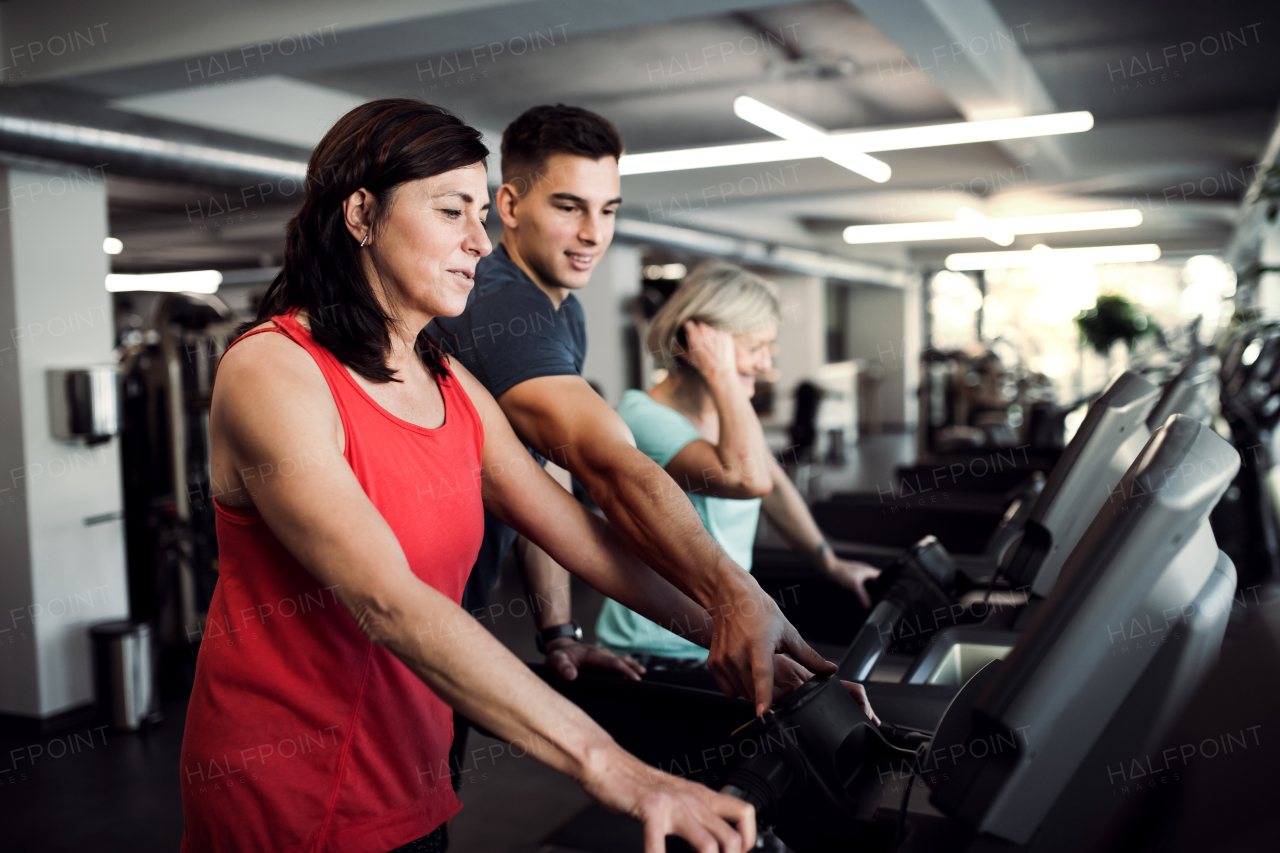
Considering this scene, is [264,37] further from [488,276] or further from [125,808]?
[125,808]

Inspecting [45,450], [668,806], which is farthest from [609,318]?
[668,806]

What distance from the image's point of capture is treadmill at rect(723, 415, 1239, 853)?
0.67 metres

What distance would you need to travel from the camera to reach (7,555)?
153 inches

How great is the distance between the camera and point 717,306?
2123 millimetres

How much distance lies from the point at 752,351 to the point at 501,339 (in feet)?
2.78

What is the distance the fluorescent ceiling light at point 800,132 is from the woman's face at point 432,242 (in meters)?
3.28

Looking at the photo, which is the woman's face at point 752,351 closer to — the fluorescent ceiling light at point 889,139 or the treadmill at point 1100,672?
the treadmill at point 1100,672

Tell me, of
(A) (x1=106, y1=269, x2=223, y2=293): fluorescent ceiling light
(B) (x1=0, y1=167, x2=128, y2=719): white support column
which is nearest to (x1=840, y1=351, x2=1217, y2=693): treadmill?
(B) (x1=0, y1=167, x2=128, y2=719): white support column

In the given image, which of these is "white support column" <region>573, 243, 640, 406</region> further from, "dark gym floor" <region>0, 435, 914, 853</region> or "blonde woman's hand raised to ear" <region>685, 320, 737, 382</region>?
"blonde woman's hand raised to ear" <region>685, 320, 737, 382</region>

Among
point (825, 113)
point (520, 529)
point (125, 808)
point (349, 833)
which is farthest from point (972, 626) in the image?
point (825, 113)

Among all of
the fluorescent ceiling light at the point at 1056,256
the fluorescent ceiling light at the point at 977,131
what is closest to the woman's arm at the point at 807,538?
the fluorescent ceiling light at the point at 977,131

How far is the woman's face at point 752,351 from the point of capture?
2.16m

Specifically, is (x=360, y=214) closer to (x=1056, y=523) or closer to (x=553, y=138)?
(x=553, y=138)

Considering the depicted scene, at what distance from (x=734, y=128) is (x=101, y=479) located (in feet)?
16.6
